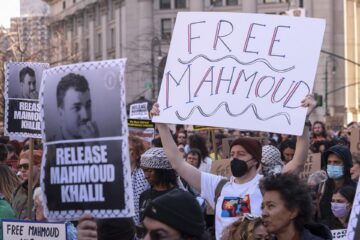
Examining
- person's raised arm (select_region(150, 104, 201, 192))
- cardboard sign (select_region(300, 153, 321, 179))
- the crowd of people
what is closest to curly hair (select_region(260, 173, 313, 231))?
the crowd of people

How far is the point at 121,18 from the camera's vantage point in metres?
82.1

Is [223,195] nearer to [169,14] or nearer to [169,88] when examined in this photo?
[169,88]

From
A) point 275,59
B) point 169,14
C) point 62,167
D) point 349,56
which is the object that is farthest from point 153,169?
point 169,14

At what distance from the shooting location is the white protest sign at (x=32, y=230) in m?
6.40

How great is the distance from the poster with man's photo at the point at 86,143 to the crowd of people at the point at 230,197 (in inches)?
6.1

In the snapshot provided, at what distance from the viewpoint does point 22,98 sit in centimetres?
942

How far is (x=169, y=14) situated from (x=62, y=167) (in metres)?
73.9

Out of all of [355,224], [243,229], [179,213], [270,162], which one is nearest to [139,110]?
[270,162]

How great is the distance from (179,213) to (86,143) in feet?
3.79

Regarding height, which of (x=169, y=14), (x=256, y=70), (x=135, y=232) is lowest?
(x=135, y=232)

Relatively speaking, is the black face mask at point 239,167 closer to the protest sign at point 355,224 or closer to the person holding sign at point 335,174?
the person holding sign at point 335,174

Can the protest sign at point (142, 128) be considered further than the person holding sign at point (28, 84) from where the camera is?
Yes

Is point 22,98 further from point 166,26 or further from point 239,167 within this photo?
point 166,26

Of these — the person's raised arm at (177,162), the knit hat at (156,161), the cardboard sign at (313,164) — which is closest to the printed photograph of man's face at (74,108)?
the person's raised arm at (177,162)
